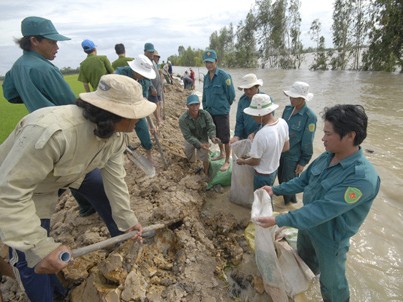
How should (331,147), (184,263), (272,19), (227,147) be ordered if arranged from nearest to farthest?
(331,147) < (184,263) < (227,147) < (272,19)

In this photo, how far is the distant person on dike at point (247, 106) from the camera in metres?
3.74

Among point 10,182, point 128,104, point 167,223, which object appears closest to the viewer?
point 10,182

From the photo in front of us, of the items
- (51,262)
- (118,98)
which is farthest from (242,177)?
(51,262)

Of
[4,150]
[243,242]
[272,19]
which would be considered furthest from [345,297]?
[272,19]

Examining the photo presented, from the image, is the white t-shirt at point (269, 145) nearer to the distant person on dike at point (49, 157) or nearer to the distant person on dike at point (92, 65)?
Answer: the distant person on dike at point (49, 157)

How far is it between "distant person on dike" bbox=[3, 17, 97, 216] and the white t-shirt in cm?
180

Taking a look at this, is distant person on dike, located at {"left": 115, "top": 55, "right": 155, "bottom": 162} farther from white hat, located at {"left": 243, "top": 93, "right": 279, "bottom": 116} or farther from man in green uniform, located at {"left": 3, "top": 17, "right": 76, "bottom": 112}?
white hat, located at {"left": 243, "top": 93, "right": 279, "bottom": 116}

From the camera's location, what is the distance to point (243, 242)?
2961mm

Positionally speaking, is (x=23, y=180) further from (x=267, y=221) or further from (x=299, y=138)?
(x=299, y=138)

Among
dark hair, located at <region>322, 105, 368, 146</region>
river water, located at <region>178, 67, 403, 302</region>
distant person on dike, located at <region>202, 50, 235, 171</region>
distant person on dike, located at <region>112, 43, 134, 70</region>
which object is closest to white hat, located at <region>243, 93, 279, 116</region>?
river water, located at <region>178, 67, 403, 302</region>

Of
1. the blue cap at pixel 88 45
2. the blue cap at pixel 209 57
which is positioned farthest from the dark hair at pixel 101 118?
the blue cap at pixel 88 45

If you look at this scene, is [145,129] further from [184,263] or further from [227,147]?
[184,263]

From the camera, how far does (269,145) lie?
2738 millimetres

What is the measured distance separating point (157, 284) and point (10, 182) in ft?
4.76
